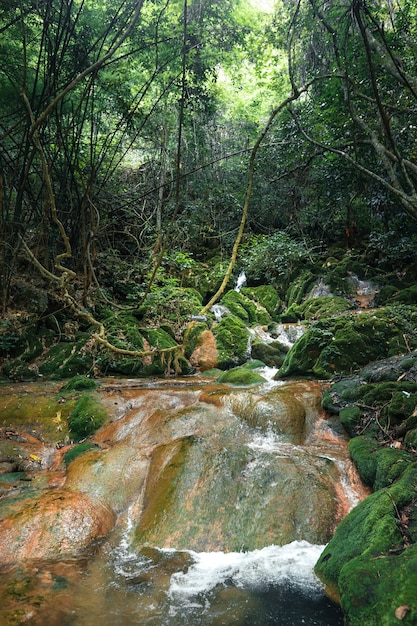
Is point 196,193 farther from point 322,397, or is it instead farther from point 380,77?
point 322,397

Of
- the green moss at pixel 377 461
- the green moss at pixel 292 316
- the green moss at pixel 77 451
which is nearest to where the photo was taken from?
the green moss at pixel 377 461

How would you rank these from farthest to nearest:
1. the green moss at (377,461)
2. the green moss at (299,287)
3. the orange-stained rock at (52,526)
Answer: the green moss at (299,287)
the green moss at (377,461)
the orange-stained rock at (52,526)

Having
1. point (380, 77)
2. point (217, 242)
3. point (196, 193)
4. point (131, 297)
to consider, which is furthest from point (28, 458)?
point (217, 242)

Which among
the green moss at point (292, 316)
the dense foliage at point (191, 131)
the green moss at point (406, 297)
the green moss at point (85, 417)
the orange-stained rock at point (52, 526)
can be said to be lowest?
the orange-stained rock at point (52, 526)

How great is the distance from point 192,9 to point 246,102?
39.4ft

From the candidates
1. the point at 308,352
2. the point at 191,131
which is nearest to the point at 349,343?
the point at 308,352

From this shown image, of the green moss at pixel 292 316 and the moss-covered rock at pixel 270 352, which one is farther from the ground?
the green moss at pixel 292 316

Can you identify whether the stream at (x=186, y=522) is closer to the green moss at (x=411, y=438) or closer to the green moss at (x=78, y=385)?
the green moss at (x=411, y=438)

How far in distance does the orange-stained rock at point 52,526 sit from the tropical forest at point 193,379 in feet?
0.07

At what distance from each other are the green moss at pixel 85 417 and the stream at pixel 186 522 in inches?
6.4

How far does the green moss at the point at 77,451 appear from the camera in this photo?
17.5 ft

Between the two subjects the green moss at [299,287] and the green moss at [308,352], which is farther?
the green moss at [299,287]

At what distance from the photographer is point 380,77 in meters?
7.17

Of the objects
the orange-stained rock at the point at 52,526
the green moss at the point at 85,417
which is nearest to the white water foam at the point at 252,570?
the orange-stained rock at the point at 52,526
